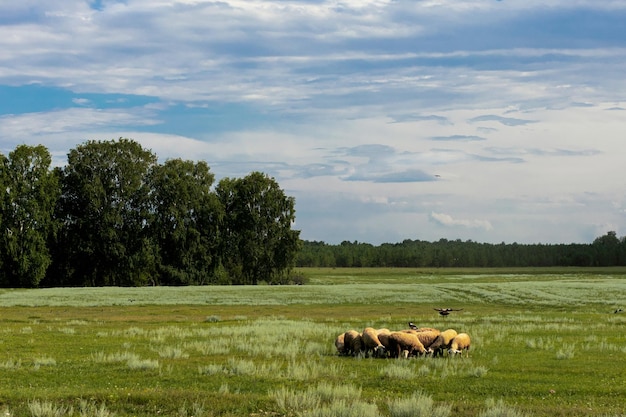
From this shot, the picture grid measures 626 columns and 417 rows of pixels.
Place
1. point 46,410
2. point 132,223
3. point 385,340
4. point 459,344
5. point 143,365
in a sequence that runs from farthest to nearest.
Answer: point 132,223
point 385,340
point 459,344
point 143,365
point 46,410

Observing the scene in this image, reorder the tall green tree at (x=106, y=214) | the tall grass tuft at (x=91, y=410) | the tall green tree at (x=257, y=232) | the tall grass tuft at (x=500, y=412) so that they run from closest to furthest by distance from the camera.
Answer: the tall grass tuft at (x=500, y=412) < the tall grass tuft at (x=91, y=410) < the tall green tree at (x=106, y=214) < the tall green tree at (x=257, y=232)

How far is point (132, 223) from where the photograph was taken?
326ft

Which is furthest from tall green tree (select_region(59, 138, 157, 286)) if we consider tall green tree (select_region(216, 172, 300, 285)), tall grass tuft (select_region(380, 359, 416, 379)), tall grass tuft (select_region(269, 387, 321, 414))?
tall grass tuft (select_region(269, 387, 321, 414))

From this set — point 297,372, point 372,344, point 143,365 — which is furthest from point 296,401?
point 372,344

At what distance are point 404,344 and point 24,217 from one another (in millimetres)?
80531

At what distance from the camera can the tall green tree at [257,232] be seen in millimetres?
107938

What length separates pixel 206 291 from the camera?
77562mm

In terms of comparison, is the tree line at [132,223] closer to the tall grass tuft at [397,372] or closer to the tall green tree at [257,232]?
the tall green tree at [257,232]

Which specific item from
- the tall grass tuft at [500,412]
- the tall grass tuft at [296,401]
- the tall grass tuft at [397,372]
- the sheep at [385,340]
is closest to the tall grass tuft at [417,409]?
the tall grass tuft at [500,412]

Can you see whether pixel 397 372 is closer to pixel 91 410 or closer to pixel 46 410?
pixel 91 410

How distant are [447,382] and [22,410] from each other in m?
10.2

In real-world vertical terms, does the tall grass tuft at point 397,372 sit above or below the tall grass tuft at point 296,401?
below

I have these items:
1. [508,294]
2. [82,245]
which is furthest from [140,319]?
[82,245]

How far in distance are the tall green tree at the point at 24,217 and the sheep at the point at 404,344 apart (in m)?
77.8
